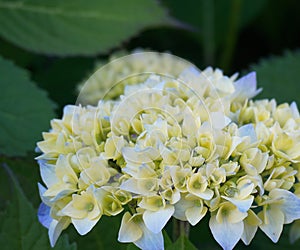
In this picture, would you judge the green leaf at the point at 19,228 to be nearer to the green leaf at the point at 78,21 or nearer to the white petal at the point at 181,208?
the white petal at the point at 181,208

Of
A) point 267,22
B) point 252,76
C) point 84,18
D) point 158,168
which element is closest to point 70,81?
point 84,18

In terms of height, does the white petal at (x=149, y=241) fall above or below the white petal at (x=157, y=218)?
below

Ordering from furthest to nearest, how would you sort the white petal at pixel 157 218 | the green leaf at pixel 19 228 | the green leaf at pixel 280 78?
the green leaf at pixel 280 78, the green leaf at pixel 19 228, the white petal at pixel 157 218

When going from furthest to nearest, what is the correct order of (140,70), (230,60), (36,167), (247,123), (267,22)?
(267,22), (230,60), (140,70), (36,167), (247,123)

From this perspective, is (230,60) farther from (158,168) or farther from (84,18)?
(158,168)

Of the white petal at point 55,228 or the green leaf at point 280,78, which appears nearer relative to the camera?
the white petal at point 55,228

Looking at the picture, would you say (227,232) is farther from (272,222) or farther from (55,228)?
(55,228)

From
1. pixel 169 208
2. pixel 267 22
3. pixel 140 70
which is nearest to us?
pixel 169 208

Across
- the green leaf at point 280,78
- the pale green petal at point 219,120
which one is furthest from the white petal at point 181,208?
the green leaf at point 280,78
